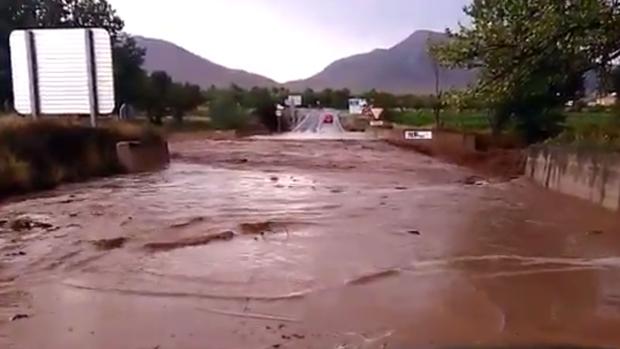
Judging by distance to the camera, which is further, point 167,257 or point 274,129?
point 274,129

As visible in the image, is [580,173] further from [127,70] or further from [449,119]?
[127,70]

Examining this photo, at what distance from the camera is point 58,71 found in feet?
67.1

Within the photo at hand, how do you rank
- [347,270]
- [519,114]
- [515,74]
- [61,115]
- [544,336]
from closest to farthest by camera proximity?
[544,336] < [347,270] < [515,74] < [61,115] < [519,114]

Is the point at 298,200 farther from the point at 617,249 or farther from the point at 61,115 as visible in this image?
the point at 61,115

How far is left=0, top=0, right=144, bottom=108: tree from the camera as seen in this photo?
37969 millimetres

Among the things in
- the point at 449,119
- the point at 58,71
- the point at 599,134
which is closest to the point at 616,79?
the point at 599,134

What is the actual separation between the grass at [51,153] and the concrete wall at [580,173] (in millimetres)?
9998

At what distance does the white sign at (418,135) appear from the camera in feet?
102

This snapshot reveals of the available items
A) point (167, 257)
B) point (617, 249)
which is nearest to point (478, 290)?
point (617, 249)

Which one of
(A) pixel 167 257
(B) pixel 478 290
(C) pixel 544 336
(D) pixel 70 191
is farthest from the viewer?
(D) pixel 70 191

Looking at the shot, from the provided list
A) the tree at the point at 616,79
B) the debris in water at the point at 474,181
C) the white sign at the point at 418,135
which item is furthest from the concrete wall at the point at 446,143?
the tree at the point at 616,79

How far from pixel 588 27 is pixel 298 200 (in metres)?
5.16

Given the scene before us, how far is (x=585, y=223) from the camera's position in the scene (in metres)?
9.93

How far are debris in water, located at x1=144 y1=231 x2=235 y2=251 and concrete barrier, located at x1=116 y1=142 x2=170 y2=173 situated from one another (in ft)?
34.5
